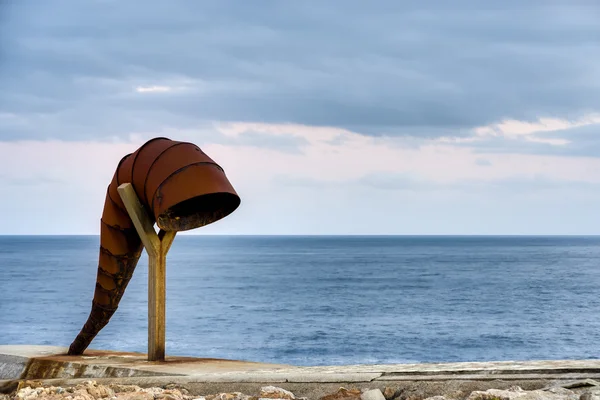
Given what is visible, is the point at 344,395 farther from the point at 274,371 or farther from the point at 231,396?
the point at 274,371

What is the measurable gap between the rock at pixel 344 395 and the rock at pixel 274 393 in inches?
11.8

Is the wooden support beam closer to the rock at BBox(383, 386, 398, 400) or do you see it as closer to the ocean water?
the rock at BBox(383, 386, 398, 400)

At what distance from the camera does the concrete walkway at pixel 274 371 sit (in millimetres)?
6727

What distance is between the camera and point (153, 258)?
9.64 m

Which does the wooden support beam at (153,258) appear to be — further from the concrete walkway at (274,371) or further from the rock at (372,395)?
the rock at (372,395)

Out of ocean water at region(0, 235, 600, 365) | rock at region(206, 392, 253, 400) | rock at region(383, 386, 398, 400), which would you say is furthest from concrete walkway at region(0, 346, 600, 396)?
ocean water at region(0, 235, 600, 365)

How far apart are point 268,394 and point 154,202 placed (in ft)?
10.9

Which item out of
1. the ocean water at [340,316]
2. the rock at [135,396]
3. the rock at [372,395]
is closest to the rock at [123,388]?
the rock at [135,396]

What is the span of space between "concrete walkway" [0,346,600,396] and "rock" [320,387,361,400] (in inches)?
6.6

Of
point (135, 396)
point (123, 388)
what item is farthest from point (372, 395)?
point (123, 388)

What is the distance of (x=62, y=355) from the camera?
1073 centimetres

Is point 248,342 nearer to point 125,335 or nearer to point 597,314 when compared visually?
point 125,335

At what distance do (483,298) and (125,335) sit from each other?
2708cm

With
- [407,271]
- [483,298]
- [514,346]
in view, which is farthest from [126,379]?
[407,271]
